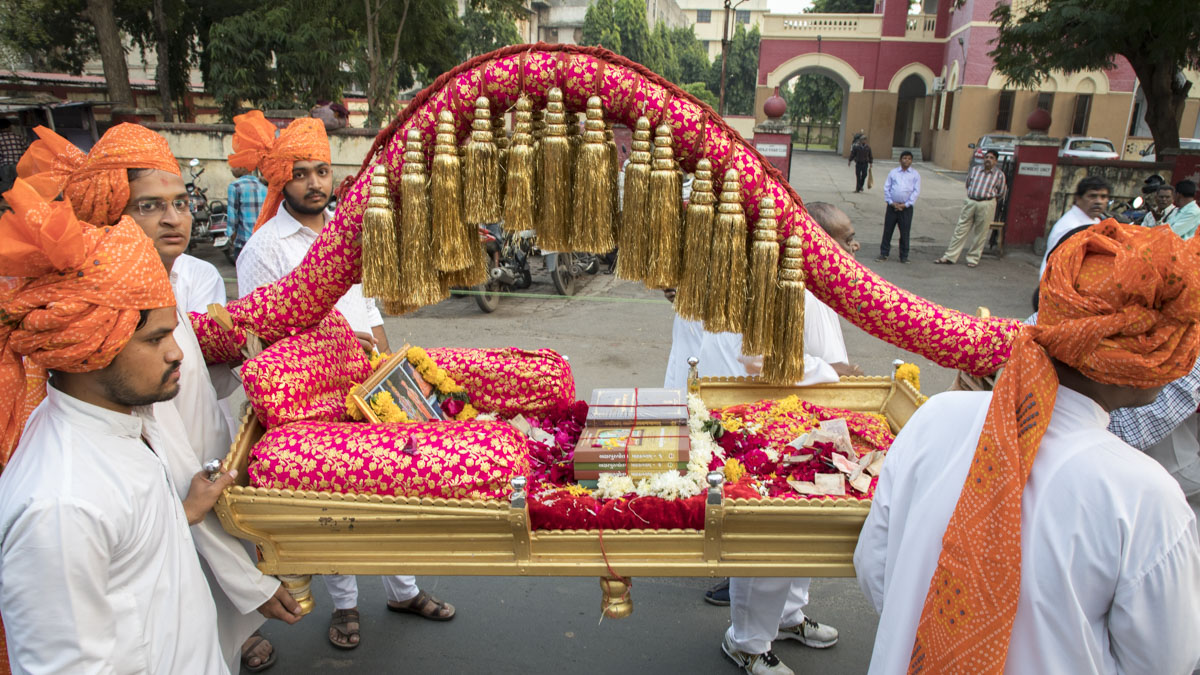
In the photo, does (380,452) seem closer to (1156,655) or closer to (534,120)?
(534,120)

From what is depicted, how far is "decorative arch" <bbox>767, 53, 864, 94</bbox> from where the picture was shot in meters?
28.4

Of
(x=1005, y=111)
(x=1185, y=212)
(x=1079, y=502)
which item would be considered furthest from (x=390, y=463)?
(x=1005, y=111)

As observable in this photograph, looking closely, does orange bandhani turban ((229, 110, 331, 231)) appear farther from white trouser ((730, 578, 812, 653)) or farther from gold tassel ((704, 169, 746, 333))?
white trouser ((730, 578, 812, 653))

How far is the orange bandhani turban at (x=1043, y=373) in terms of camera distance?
1.30m

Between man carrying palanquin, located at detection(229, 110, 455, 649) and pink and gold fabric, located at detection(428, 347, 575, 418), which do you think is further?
man carrying palanquin, located at detection(229, 110, 455, 649)

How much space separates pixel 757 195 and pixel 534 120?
648mm

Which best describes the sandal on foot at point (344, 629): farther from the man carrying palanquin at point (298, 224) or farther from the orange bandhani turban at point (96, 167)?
the orange bandhani turban at point (96, 167)

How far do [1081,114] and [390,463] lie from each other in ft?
96.2

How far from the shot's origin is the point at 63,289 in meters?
1.53

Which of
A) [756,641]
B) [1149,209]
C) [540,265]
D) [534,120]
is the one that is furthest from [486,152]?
[1149,209]

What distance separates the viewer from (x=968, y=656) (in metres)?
1.43

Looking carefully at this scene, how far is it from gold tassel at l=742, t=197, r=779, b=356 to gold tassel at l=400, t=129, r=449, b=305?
2.97ft

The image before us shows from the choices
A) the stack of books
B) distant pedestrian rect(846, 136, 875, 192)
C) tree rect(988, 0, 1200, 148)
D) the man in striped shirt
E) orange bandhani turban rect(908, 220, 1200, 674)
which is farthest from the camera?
distant pedestrian rect(846, 136, 875, 192)

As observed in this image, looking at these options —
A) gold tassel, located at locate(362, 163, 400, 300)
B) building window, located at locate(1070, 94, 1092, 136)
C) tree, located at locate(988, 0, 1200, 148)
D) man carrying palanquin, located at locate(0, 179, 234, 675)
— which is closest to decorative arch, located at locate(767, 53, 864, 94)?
building window, located at locate(1070, 94, 1092, 136)
